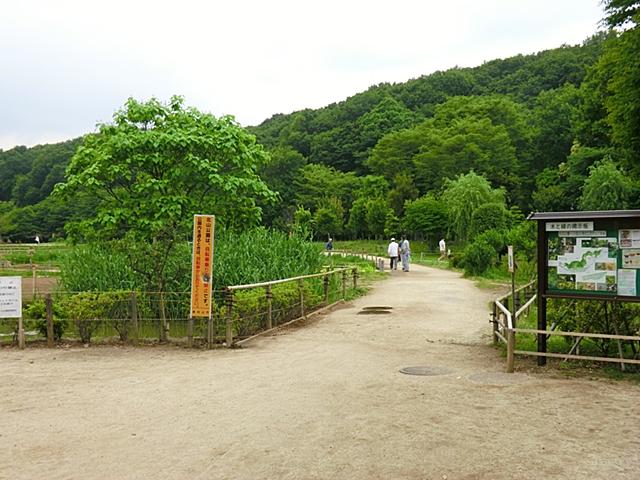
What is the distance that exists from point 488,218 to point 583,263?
2931 cm

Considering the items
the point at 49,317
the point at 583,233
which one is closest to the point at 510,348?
the point at 583,233

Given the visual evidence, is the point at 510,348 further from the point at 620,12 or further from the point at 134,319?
the point at 620,12

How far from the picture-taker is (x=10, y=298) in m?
9.22

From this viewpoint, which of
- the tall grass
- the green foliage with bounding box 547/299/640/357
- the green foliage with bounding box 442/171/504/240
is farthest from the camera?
the green foliage with bounding box 442/171/504/240

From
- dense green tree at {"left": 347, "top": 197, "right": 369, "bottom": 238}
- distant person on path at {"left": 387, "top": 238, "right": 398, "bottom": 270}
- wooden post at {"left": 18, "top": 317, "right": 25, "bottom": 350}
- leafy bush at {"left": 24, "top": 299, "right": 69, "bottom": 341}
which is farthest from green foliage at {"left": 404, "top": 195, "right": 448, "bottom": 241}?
wooden post at {"left": 18, "top": 317, "right": 25, "bottom": 350}

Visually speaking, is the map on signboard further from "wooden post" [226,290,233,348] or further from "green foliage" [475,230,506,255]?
"green foliage" [475,230,506,255]

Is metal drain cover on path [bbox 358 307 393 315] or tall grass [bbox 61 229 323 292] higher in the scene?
tall grass [bbox 61 229 323 292]

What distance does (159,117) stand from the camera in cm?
1325

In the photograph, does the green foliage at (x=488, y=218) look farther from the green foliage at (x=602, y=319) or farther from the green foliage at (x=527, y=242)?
the green foliage at (x=602, y=319)

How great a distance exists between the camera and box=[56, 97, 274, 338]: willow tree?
11.8 meters

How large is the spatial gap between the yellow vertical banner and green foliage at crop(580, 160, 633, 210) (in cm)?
3086

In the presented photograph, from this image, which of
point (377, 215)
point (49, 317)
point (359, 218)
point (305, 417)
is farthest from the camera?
point (359, 218)

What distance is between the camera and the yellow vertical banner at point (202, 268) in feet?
29.6

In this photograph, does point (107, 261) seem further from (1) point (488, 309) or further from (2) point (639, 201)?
(2) point (639, 201)
